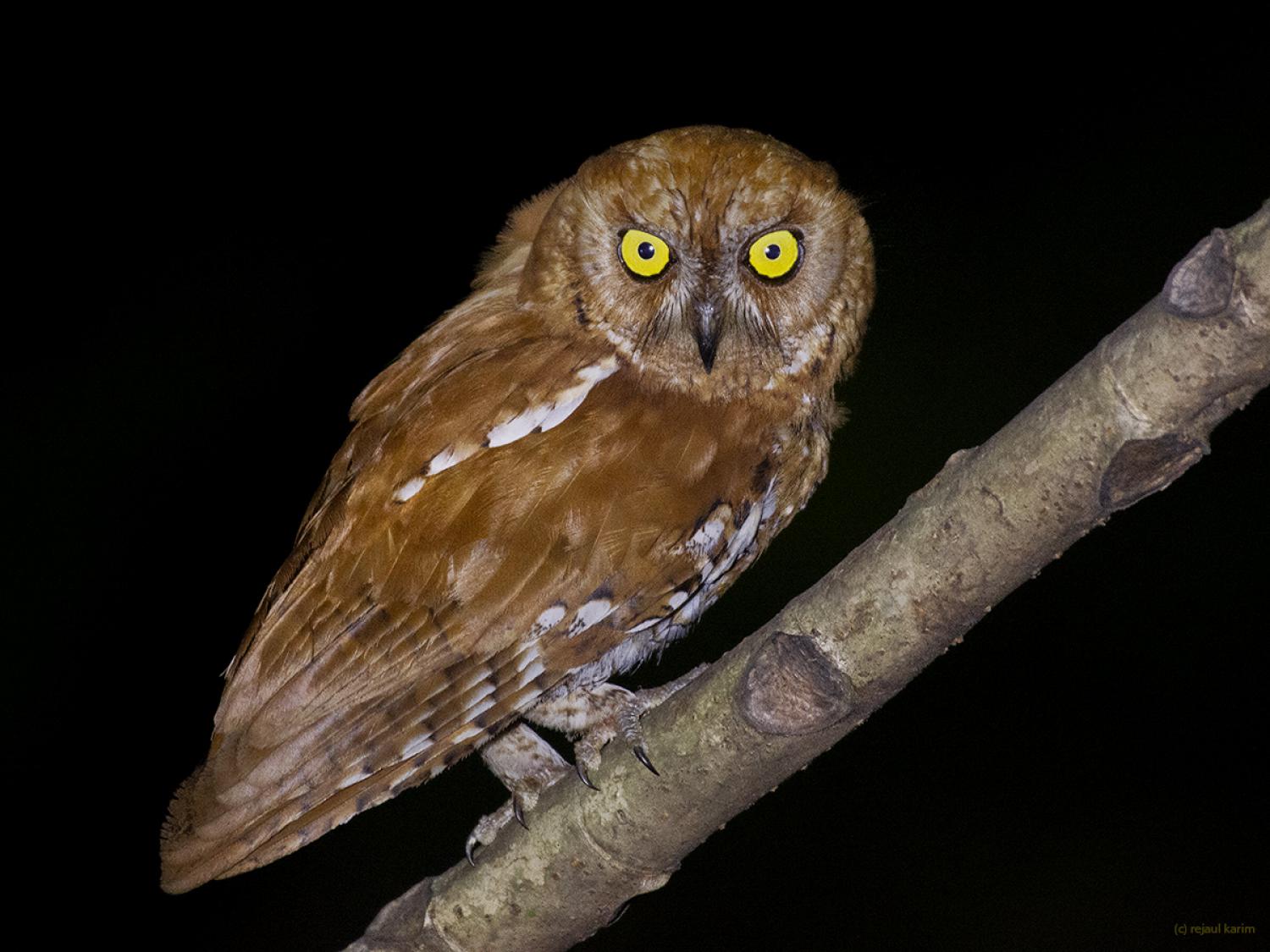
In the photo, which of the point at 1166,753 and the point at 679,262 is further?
the point at 1166,753

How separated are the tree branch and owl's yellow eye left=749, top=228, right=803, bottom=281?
845 millimetres

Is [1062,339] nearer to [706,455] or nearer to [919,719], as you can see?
[919,719]

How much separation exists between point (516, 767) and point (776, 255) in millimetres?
1047

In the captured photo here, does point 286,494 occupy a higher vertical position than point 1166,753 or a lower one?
higher

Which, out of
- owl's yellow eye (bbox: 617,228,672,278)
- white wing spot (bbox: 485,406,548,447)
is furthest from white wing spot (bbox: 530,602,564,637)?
owl's yellow eye (bbox: 617,228,672,278)

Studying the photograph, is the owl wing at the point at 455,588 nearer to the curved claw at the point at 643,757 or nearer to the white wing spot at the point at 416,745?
the white wing spot at the point at 416,745

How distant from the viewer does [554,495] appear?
1985mm

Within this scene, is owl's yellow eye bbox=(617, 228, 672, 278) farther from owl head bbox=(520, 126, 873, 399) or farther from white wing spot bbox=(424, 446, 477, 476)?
white wing spot bbox=(424, 446, 477, 476)

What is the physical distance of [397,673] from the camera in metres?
1.93

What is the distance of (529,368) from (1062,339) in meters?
2.43

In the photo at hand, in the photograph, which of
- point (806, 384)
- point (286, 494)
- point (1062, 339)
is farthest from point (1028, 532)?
point (286, 494)

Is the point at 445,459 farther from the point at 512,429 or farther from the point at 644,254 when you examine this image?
the point at 644,254

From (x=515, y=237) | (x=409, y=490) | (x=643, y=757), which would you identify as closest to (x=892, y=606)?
(x=643, y=757)

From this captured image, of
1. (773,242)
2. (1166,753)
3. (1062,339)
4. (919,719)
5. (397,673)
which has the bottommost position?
(1166,753)
